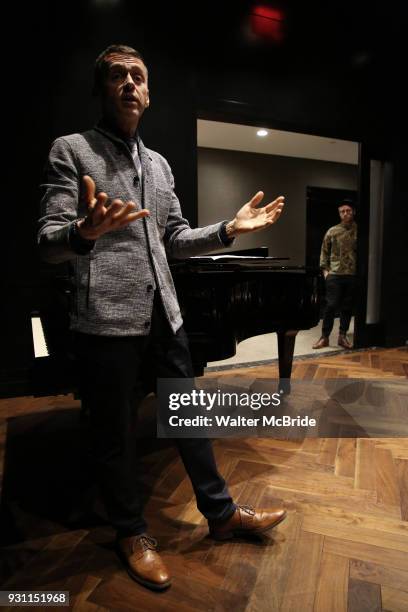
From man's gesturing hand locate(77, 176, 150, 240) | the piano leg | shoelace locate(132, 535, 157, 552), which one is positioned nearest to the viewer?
man's gesturing hand locate(77, 176, 150, 240)

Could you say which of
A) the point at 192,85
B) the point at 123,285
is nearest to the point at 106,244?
the point at 123,285

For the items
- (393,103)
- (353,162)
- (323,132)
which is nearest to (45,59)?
(323,132)

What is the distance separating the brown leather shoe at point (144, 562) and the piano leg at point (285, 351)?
1.37 metres

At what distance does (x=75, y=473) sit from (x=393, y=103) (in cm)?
453

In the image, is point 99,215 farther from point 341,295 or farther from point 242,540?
point 341,295

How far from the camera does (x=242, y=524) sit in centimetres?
140

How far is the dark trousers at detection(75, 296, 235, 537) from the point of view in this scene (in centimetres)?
119

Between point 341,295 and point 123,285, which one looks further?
point 341,295

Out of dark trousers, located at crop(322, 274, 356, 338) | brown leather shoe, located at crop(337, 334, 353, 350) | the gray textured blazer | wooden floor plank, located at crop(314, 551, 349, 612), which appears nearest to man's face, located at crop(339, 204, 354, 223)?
dark trousers, located at crop(322, 274, 356, 338)

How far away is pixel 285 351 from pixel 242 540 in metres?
1.23

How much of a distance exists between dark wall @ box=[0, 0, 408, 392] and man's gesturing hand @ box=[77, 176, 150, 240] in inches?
67.3

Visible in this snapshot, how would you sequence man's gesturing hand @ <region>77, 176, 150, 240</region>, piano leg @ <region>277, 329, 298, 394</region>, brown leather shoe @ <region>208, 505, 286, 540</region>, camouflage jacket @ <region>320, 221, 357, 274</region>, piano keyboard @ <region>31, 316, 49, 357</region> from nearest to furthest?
man's gesturing hand @ <region>77, 176, 150, 240</region> → brown leather shoe @ <region>208, 505, 286, 540</region> → piano keyboard @ <region>31, 316, 49, 357</region> → piano leg @ <region>277, 329, 298, 394</region> → camouflage jacket @ <region>320, 221, 357, 274</region>

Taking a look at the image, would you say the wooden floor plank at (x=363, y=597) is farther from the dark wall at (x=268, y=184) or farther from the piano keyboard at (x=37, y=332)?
Answer: the dark wall at (x=268, y=184)

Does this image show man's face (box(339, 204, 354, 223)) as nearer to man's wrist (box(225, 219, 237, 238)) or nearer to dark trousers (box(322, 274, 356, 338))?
dark trousers (box(322, 274, 356, 338))
